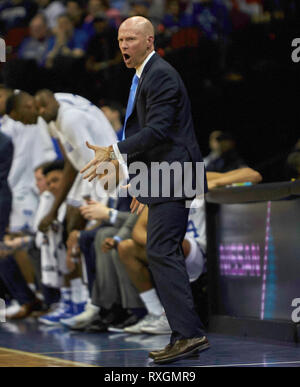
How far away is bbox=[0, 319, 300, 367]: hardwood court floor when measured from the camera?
420 centimetres

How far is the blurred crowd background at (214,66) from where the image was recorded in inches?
327

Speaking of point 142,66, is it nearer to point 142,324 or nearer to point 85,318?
point 142,324

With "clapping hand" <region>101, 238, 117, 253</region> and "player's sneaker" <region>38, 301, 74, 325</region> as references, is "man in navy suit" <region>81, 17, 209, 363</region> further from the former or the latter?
"player's sneaker" <region>38, 301, 74, 325</region>

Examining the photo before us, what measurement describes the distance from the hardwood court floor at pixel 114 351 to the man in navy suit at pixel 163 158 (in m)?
0.21

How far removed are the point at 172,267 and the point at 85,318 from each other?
91.9 inches

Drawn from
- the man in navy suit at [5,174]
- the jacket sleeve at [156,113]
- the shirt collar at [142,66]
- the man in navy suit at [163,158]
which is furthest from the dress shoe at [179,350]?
the man in navy suit at [5,174]

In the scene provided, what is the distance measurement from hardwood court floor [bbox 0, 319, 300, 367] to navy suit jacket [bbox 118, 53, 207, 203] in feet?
3.06

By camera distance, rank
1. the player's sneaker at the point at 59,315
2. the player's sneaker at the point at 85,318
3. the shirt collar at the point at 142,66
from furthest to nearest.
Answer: the player's sneaker at the point at 59,315
the player's sneaker at the point at 85,318
the shirt collar at the point at 142,66

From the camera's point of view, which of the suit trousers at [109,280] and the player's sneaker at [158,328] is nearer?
the player's sneaker at [158,328]

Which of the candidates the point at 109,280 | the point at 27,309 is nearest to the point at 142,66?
the point at 109,280

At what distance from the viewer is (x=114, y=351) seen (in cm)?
485

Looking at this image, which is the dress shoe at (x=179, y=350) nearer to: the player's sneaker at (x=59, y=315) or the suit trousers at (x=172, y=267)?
the suit trousers at (x=172, y=267)

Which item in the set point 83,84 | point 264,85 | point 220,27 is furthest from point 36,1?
point 264,85

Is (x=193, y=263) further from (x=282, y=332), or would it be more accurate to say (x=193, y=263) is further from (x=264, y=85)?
(x=264, y=85)
